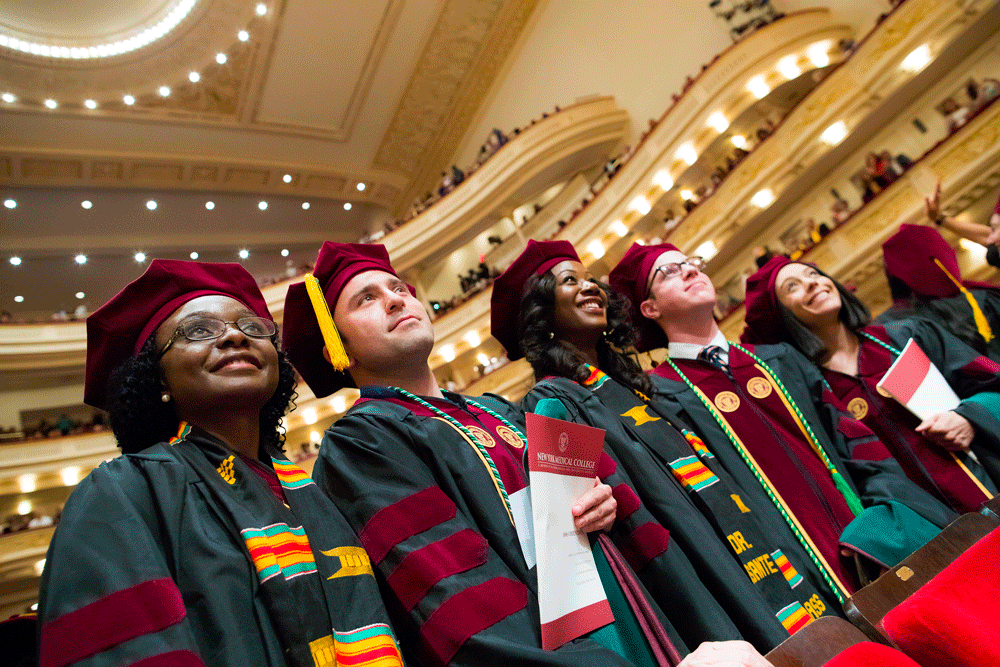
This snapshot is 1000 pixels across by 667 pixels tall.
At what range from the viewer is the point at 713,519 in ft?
5.68

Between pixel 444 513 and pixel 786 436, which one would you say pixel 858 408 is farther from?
pixel 444 513

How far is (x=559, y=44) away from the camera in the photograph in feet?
50.7

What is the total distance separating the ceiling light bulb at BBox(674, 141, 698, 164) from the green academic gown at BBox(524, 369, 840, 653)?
34.4ft

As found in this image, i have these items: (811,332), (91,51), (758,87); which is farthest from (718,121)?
(91,51)

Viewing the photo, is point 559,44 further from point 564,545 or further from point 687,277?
point 564,545

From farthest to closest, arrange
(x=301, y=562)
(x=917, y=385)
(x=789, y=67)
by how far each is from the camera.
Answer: (x=789, y=67), (x=917, y=385), (x=301, y=562)

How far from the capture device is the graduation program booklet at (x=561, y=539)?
1.13 meters

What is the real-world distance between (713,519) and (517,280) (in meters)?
1.22

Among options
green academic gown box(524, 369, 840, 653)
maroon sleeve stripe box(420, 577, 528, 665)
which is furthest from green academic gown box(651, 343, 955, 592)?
maroon sleeve stripe box(420, 577, 528, 665)

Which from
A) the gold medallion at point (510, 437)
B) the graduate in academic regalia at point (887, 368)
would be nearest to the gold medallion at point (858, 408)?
the graduate in academic regalia at point (887, 368)

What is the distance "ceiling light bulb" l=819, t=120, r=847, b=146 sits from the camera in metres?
9.55

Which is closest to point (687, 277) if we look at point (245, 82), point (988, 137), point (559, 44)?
point (988, 137)

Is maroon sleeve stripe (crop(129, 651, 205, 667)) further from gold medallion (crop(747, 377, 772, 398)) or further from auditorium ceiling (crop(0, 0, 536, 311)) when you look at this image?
auditorium ceiling (crop(0, 0, 536, 311))

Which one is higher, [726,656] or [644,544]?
[644,544]
